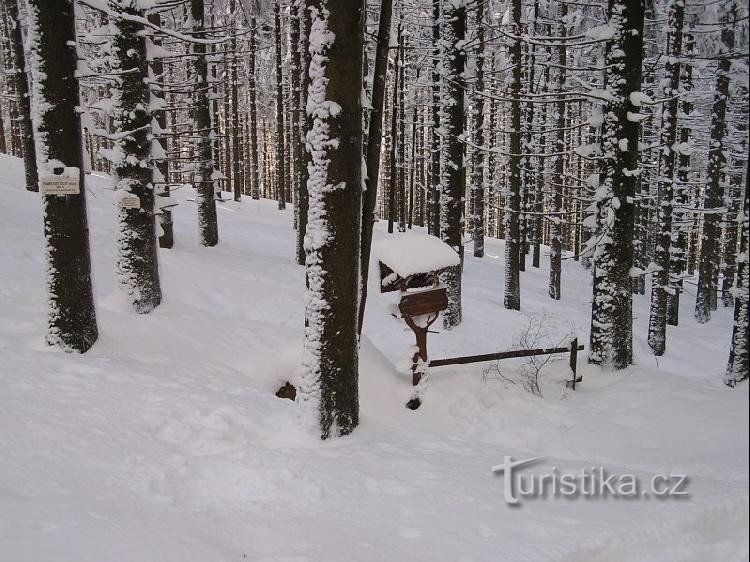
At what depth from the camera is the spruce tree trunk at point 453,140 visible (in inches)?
464

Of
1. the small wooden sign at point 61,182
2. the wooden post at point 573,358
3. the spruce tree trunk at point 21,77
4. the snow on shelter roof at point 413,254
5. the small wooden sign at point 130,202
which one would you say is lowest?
the wooden post at point 573,358

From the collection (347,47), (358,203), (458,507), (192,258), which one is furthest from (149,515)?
(192,258)

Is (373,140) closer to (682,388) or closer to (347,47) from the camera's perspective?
(347,47)

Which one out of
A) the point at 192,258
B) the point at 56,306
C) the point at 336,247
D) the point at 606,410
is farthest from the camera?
the point at 192,258

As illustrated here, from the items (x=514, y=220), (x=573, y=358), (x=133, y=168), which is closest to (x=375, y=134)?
(x=133, y=168)

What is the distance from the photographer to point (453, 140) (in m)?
11.9

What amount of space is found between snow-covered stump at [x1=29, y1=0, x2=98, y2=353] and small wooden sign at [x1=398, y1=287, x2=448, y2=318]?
414 centimetres

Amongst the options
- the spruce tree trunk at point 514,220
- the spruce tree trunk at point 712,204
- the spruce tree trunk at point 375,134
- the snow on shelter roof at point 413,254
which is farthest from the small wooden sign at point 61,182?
the spruce tree trunk at point 712,204

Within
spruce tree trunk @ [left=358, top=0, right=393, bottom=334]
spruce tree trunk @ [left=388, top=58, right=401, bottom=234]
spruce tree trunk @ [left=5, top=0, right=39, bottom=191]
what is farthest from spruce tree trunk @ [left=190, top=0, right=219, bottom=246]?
spruce tree trunk @ [left=358, top=0, right=393, bottom=334]

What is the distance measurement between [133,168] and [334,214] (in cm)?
489

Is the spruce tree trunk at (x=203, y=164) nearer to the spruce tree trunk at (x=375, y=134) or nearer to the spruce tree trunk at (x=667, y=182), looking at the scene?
the spruce tree trunk at (x=375, y=134)

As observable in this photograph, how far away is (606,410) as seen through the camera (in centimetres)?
726

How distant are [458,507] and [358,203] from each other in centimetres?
305

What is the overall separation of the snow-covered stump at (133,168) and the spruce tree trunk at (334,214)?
4301mm
